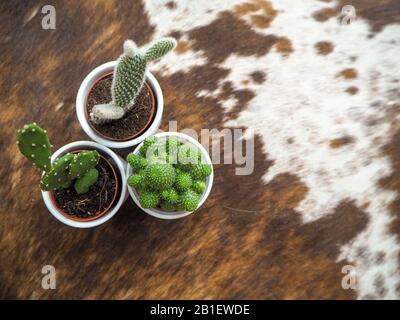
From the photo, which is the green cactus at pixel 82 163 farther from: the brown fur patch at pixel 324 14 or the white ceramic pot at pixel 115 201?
the brown fur patch at pixel 324 14

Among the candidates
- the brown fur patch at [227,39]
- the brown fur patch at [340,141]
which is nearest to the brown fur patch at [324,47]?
the brown fur patch at [227,39]

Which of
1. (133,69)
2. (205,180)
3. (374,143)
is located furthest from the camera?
(374,143)

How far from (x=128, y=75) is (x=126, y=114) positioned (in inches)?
7.2

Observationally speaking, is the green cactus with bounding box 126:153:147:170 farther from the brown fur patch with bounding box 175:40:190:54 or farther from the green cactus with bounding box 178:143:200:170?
the brown fur patch with bounding box 175:40:190:54

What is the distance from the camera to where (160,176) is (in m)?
1.09

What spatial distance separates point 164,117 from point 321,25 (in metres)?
0.49

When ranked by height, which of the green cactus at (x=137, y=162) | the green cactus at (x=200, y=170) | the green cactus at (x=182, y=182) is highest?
the green cactus at (x=137, y=162)

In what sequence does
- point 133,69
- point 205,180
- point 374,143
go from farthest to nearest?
point 374,143, point 205,180, point 133,69

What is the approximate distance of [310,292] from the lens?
141 centimetres

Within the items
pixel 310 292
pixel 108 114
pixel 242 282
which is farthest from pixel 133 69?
pixel 310 292

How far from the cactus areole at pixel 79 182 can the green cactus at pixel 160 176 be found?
0.41 feet

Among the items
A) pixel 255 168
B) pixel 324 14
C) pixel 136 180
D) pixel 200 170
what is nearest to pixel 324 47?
pixel 324 14

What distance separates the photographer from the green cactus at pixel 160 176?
1.09m
